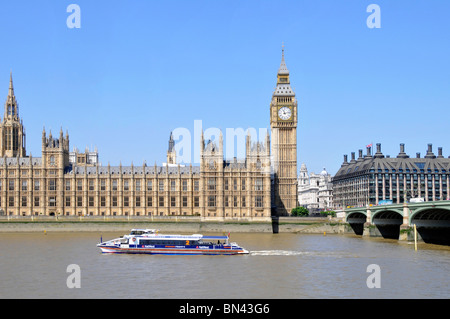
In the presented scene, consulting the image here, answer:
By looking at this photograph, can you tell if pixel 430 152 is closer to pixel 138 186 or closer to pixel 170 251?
pixel 138 186

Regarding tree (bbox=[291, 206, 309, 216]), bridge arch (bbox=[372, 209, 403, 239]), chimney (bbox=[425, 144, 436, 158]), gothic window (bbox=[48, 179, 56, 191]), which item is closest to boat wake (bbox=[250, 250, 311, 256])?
bridge arch (bbox=[372, 209, 403, 239])

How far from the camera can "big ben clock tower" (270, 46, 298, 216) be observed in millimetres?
145500

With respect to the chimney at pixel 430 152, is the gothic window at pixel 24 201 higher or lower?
lower

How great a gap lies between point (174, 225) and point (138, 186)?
18442 millimetres

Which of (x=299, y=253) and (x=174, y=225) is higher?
(x=174, y=225)

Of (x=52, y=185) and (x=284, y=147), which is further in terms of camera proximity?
(x=284, y=147)

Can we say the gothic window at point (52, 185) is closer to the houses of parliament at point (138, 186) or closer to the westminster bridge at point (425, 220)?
the houses of parliament at point (138, 186)

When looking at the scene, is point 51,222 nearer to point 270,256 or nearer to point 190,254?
point 190,254

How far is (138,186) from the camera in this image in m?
136

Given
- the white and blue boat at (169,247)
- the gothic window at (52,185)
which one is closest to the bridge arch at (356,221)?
the white and blue boat at (169,247)

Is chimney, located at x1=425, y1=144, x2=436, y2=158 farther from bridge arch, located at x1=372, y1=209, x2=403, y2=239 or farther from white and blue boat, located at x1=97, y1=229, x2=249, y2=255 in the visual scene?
white and blue boat, located at x1=97, y1=229, x2=249, y2=255

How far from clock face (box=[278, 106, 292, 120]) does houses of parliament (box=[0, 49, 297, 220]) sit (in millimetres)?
22522

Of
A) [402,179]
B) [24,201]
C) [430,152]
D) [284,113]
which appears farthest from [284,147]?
[24,201]

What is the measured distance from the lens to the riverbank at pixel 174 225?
121312 mm
